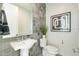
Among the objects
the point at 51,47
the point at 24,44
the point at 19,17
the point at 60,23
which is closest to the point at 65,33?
the point at 60,23

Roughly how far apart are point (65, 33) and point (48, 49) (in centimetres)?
40

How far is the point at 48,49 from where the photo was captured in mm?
1972

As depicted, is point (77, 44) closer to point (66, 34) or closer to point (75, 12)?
point (66, 34)

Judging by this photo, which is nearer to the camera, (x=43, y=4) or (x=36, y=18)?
(x=43, y=4)

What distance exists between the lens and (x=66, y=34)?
6.34 ft

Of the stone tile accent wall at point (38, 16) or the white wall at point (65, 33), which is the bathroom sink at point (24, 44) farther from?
the white wall at point (65, 33)

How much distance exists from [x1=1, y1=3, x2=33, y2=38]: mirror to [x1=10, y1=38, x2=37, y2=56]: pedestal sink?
0.14 meters

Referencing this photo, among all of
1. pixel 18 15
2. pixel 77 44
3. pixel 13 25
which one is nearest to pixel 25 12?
pixel 18 15

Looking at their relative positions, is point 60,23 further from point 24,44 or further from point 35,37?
point 24,44

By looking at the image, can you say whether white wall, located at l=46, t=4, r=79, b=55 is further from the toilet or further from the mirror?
the mirror

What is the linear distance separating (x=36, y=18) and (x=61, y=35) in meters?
0.52

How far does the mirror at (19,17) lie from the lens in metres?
1.87

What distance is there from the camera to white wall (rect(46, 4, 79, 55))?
190cm

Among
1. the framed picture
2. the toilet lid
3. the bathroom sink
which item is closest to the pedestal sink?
the bathroom sink
